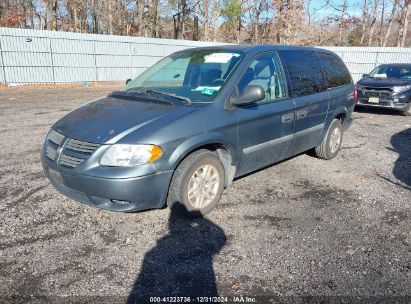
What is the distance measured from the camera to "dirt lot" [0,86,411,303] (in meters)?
2.76

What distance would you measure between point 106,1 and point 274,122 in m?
34.4

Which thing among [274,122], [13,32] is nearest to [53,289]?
[274,122]

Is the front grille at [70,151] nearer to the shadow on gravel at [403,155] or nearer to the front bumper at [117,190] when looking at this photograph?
the front bumper at [117,190]

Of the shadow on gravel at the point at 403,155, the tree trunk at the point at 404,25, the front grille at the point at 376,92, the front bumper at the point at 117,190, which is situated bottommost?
the shadow on gravel at the point at 403,155

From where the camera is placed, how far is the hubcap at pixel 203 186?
366 centimetres

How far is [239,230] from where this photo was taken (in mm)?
3609

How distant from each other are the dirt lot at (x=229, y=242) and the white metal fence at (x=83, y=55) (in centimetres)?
1216

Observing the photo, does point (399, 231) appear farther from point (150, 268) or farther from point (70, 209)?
point (70, 209)

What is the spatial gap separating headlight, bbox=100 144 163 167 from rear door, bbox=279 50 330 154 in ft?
7.97

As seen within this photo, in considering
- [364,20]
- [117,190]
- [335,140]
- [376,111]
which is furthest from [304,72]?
[364,20]

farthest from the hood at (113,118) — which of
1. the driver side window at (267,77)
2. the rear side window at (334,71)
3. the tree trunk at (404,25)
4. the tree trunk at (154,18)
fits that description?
the tree trunk at (154,18)

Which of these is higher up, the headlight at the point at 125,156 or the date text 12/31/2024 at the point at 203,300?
the headlight at the point at 125,156

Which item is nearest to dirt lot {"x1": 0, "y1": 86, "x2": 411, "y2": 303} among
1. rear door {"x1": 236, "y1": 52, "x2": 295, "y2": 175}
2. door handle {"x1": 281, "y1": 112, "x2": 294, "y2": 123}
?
rear door {"x1": 236, "y1": 52, "x2": 295, "y2": 175}

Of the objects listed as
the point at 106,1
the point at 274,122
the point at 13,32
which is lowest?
the point at 274,122
